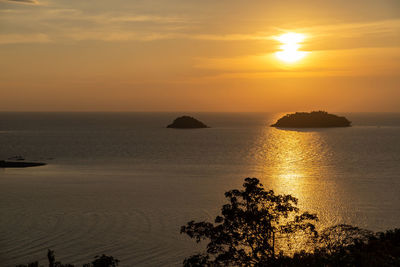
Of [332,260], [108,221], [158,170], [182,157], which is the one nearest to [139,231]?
[108,221]

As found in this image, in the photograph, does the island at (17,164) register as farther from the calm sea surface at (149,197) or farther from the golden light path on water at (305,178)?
the golden light path on water at (305,178)

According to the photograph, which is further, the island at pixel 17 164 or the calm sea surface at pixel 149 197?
the island at pixel 17 164

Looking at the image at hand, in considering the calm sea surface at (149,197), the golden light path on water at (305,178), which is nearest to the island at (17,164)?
the calm sea surface at (149,197)

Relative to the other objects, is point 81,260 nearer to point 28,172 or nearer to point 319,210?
point 319,210

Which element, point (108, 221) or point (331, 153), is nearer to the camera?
point (108, 221)

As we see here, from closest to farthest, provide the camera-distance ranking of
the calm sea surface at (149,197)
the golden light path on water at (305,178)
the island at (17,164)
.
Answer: the calm sea surface at (149,197), the golden light path on water at (305,178), the island at (17,164)

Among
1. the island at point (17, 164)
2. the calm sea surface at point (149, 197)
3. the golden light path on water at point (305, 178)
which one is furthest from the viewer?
the island at point (17, 164)

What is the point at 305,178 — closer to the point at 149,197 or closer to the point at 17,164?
the point at 149,197

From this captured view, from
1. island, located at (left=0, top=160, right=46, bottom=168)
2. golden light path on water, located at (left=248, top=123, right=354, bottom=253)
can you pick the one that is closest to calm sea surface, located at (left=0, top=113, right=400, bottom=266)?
golden light path on water, located at (left=248, top=123, right=354, bottom=253)

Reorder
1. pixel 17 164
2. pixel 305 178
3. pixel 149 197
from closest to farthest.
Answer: pixel 149 197 < pixel 305 178 < pixel 17 164

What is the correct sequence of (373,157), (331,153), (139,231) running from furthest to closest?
(331,153) < (373,157) < (139,231)

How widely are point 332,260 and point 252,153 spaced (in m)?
99.7

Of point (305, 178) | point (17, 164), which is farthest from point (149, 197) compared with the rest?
point (17, 164)

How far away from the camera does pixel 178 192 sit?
60344mm
